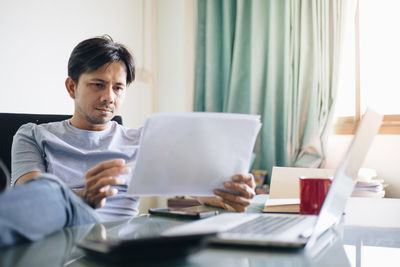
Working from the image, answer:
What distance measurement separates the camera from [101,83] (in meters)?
1.29

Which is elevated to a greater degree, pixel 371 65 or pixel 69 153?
pixel 371 65

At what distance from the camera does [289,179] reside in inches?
52.1

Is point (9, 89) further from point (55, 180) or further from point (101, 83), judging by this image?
point (55, 180)

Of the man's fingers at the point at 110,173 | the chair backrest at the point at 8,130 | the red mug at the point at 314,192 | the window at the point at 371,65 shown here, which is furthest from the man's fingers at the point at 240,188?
the window at the point at 371,65

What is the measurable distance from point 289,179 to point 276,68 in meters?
1.32

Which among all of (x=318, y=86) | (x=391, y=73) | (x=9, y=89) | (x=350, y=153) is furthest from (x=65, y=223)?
(x=391, y=73)

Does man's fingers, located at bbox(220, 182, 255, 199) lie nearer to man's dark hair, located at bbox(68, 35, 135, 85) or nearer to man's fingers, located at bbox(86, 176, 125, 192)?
man's fingers, located at bbox(86, 176, 125, 192)

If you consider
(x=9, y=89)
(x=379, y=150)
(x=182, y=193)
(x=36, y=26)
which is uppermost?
(x=36, y=26)

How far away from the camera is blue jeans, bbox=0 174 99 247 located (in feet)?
1.69

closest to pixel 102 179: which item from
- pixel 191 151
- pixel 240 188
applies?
pixel 191 151

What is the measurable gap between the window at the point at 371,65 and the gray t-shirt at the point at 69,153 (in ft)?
5.15

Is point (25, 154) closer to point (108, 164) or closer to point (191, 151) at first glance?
point (108, 164)

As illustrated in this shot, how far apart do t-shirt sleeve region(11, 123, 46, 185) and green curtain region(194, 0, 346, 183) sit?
1.54 meters

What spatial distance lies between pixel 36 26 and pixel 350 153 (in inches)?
73.2
